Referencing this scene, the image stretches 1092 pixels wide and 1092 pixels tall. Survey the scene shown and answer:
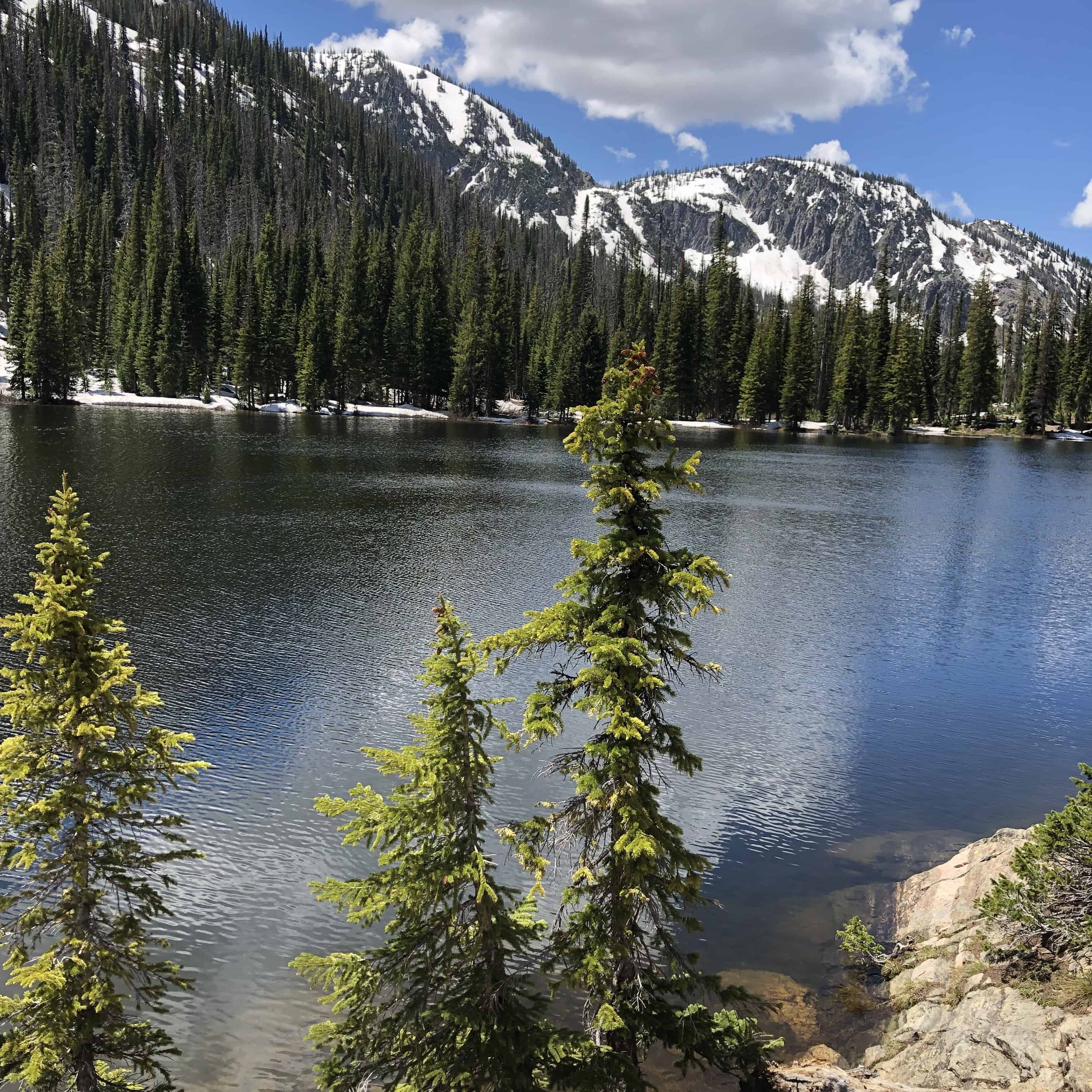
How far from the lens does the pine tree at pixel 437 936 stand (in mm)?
7109

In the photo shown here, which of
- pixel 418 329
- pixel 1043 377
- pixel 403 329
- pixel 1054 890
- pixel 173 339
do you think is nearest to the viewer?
pixel 1054 890

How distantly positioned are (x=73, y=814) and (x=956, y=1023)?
9.56m

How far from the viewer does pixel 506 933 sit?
7.39 meters

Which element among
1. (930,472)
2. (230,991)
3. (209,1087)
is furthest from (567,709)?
(930,472)

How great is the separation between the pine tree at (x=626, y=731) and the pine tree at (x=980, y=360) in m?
134

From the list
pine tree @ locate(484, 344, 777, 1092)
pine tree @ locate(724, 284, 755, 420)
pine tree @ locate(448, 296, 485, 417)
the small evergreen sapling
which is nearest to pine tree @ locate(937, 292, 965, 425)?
pine tree @ locate(724, 284, 755, 420)

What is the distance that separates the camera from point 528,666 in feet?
76.4

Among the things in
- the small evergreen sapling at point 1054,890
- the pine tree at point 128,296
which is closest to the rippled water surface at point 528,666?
the small evergreen sapling at point 1054,890

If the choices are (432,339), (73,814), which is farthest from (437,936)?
(432,339)

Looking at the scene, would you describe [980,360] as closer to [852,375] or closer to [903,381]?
[903,381]

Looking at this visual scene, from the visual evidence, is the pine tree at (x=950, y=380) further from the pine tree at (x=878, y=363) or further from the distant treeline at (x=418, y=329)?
the pine tree at (x=878, y=363)

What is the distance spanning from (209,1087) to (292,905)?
3.34 metres

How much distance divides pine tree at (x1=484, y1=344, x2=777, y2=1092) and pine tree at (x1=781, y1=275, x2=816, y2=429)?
377 ft

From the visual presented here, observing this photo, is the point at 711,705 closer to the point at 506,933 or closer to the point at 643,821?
the point at 643,821
